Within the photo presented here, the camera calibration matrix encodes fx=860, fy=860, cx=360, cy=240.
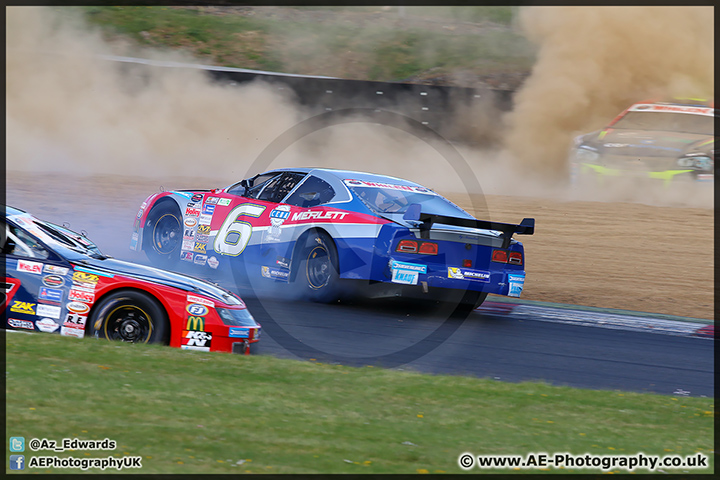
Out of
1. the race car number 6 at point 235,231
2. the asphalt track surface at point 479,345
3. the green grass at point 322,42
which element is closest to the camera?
the asphalt track surface at point 479,345

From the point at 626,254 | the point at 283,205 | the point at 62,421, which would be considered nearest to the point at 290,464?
the point at 62,421

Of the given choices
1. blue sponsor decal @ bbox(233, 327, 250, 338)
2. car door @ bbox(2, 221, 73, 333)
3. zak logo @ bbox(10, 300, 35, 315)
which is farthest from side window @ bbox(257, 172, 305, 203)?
zak logo @ bbox(10, 300, 35, 315)

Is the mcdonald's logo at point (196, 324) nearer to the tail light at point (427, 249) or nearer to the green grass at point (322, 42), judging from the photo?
the tail light at point (427, 249)

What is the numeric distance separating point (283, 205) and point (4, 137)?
13991mm

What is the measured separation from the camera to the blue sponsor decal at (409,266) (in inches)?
332

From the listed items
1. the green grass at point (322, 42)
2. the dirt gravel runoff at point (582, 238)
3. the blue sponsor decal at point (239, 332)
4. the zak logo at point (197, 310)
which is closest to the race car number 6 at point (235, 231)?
the dirt gravel runoff at point (582, 238)

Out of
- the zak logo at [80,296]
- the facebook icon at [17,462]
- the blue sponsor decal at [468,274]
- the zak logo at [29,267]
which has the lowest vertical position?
the facebook icon at [17,462]

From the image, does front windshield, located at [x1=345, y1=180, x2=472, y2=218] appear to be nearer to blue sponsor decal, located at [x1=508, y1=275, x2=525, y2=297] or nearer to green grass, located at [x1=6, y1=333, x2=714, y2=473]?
blue sponsor decal, located at [x1=508, y1=275, x2=525, y2=297]

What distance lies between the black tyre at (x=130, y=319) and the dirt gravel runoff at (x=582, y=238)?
5.16 meters

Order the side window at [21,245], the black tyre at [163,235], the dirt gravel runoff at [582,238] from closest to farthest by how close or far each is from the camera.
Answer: the side window at [21,245] < the black tyre at [163,235] < the dirt gravel runoff at [582,238]

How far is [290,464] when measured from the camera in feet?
12.8

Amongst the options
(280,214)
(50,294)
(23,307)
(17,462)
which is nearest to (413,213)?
(280,214)

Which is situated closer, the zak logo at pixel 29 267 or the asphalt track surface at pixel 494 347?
the zak logo at pixel 29 267

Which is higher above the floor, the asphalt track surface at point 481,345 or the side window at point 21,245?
the side window at point 21,245
